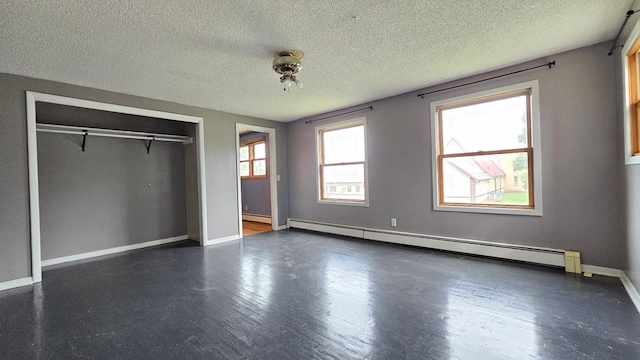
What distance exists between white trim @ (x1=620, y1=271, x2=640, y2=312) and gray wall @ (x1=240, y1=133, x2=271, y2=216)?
6145 mm

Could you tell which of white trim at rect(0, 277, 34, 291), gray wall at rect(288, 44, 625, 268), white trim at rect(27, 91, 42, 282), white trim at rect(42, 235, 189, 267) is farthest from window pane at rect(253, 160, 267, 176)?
white trim at rect(0, 277, 34, 291)

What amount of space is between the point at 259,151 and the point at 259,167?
0.43 metres

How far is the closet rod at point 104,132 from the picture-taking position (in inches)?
145

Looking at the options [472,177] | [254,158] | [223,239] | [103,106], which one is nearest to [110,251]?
[223,239]

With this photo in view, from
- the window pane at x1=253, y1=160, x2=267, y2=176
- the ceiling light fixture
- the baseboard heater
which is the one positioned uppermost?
the ceiling light fixture

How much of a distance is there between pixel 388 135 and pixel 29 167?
15.6 feet

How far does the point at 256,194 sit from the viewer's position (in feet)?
24.8

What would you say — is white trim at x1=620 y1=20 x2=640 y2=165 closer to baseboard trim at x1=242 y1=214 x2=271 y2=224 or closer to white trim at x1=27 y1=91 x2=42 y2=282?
white trim at x1=27 y1=91 x2=42 y2=282

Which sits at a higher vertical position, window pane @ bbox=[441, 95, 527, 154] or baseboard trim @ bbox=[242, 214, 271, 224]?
window pane @ bbox=[441, 95, 527, 154]

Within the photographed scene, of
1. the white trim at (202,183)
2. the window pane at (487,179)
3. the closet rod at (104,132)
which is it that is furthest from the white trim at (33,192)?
the window pane at (487,179)

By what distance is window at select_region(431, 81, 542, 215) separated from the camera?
11.0 feet

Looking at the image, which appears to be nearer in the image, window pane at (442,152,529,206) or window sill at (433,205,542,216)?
window sill at (433,205,542,216)

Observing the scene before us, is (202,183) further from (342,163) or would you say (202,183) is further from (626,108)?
(626,108)

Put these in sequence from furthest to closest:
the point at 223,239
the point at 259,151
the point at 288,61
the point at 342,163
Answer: the point at 259,151 < the point at 342,163 < the point at 223,239 < the point at 288,61
